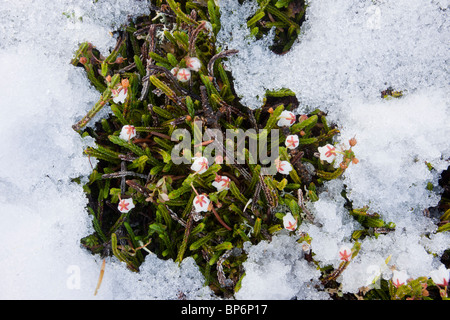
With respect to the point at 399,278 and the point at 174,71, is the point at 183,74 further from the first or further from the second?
the point at 399,278

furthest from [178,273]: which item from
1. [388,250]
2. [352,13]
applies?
[352,13]

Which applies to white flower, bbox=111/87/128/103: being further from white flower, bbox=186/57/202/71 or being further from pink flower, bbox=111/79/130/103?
white flower, bbox=186/57/202/71

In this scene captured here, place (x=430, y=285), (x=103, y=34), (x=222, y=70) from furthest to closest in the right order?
1. (x=103, y=34)
2. (x=222, y=70)
3. (x=430, y=285)

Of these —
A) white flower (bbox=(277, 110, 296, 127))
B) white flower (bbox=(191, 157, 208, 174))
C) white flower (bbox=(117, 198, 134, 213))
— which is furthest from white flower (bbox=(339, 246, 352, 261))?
white flower (bbox=(117, 198, 134, 213))

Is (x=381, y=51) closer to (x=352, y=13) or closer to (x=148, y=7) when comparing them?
(x=352, y=13)

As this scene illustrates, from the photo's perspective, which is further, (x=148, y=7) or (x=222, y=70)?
(x=148, y=7)

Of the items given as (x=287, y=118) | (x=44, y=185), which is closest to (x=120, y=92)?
(x=44, y=185)
